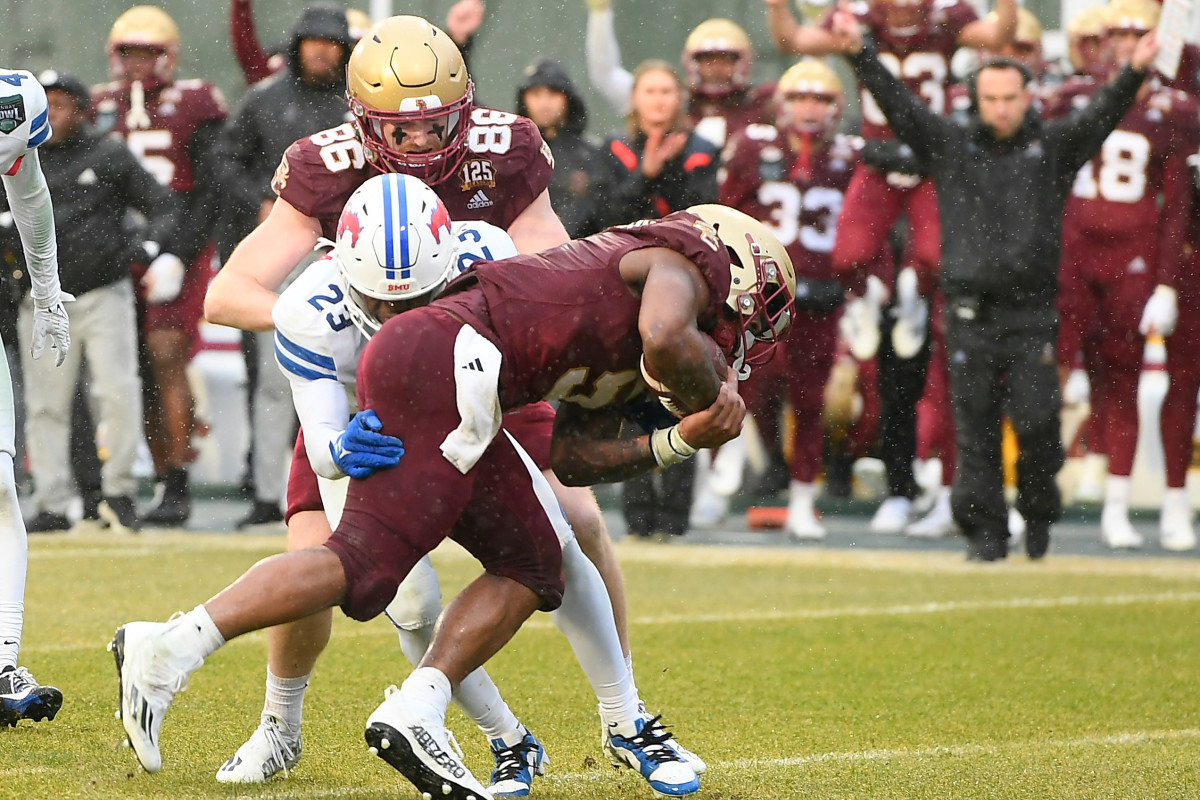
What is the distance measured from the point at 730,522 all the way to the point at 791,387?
1034 mm

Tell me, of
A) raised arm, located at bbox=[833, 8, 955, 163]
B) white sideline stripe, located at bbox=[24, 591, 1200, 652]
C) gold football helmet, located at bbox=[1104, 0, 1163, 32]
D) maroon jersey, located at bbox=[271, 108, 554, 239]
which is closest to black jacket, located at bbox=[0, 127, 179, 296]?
white sideline stripe, located at bbox=[24, 591, 1200, 652]

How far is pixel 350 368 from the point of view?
3705 mm

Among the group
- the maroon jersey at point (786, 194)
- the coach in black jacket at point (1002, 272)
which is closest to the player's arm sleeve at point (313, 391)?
the coach in black jacket at point (1002, 272)

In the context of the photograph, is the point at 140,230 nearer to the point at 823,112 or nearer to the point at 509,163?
the point at 823,112

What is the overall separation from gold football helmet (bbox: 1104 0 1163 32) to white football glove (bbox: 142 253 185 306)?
4.41 metres

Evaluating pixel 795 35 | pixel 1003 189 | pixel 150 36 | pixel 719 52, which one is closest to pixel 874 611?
pixel 1003 189

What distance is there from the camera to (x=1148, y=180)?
851cm

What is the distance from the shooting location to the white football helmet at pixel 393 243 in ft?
11.5

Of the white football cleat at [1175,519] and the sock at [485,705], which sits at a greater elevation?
the sock at [485,705]

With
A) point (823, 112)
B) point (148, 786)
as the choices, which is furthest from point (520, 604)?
point (823, 112)

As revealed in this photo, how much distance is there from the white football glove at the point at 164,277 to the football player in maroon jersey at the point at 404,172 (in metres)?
4.24

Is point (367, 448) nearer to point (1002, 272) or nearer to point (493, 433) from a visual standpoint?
point (493, 433)

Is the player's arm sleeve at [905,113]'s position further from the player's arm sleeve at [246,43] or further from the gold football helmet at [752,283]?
the gold football helmet at [752,283]

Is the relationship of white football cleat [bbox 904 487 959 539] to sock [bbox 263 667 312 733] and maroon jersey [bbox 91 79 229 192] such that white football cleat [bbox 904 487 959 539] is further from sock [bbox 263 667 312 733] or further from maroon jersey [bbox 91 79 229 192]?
sock [bbox 263 667 312 733]
